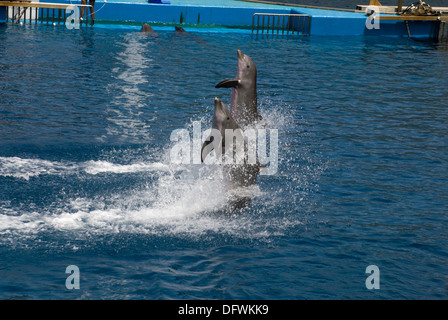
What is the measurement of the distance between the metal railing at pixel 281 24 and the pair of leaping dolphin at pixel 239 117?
2004cm

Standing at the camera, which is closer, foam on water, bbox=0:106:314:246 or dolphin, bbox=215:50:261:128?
foam on water, bbox=0:106:314:246

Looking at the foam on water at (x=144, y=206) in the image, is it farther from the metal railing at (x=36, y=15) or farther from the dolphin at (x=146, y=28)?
the metal railing at (x=36, y=15)

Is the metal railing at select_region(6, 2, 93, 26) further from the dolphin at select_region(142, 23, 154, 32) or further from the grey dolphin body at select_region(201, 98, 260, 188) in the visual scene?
the grey dolphin body at select_region(201, 98, 260, 188)

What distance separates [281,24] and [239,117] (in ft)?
74.9

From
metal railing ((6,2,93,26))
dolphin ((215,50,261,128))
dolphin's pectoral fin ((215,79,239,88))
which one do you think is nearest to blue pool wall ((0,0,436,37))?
metal railing ((6,2,93,26))

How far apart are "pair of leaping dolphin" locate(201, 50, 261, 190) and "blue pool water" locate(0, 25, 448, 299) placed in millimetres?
388

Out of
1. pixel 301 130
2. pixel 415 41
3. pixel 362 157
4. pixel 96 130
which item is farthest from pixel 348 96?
pixel 415 41

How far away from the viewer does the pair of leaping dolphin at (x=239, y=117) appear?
12.2 meters

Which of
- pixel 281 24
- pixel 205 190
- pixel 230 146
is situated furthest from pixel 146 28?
pixel 230 146

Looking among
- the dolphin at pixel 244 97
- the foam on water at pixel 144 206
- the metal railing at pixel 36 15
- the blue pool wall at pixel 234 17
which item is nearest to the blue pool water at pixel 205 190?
the foam on water at pixel 144 206

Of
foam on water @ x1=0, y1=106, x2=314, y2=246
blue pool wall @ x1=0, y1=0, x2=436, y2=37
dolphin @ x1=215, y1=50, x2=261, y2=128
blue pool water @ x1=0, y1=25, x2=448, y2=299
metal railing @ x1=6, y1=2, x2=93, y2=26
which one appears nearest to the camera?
blue pool water @ x1=0, y1=25, x2=448, y2=299

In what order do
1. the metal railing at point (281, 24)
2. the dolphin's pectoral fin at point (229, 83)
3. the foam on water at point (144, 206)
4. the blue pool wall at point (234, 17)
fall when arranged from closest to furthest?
the foam on water at point (144, 206) → the dolphin's pectoral fin at point (229, 83) → the metal railing at point (281, 24) → the blue pool wall at point (234, 17)

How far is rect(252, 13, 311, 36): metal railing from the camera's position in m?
35.9

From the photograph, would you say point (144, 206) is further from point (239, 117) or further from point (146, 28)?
point (146, 28)
